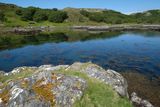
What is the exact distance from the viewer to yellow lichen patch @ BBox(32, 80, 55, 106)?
15.2 meters

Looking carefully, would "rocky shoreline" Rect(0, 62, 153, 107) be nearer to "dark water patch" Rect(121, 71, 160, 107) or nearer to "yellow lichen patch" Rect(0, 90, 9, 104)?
"yellow lichen patch" Rect(0, 90, 9, 104)

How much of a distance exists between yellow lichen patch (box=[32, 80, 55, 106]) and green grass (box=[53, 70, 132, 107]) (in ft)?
5.50

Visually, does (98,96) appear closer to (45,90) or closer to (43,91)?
(45,90)

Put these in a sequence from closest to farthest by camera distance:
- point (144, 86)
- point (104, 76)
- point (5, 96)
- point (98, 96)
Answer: point (5, 96) < point (98, 96) < point (104, 76) < point (144, 86)

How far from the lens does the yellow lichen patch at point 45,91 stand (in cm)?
1519

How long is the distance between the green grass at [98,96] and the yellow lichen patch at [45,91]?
168 cm

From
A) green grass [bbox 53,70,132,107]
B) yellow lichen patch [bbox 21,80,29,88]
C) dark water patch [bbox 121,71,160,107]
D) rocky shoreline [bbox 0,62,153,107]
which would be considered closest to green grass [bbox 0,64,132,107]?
green grass [bbox 53,70,132,107]

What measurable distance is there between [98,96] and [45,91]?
147 inches

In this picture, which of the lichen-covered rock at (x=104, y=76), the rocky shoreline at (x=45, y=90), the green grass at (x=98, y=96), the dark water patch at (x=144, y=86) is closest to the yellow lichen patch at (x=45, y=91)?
the rocky shoreline at (x=45, y=90)

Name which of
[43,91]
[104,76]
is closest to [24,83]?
[43,91]

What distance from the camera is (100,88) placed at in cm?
1725

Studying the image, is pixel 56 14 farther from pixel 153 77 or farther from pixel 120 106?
pixel 120 106

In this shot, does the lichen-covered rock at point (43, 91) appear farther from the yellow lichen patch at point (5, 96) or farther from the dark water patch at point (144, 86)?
the dark water patch at point (144, 86)

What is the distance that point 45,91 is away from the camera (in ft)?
51.5
